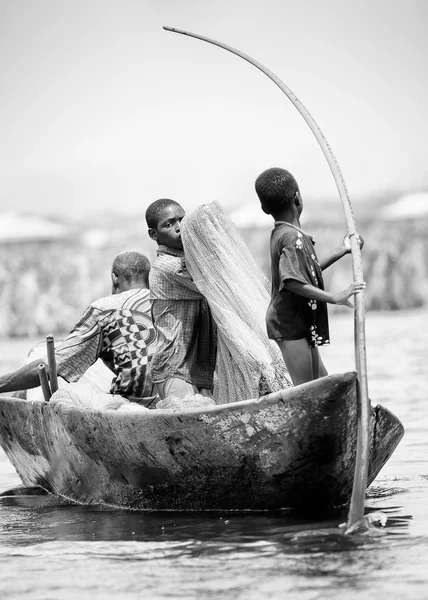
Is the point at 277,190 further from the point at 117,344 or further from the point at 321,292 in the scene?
the point at 117,344

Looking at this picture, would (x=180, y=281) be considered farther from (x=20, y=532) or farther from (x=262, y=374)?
(x=20, y=532)

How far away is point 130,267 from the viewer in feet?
16.1

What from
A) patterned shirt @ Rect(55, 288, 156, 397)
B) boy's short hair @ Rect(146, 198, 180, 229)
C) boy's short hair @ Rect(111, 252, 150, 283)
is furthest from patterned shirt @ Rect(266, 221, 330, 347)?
boy's short hair @ Rect(111, 252, 150, 283)

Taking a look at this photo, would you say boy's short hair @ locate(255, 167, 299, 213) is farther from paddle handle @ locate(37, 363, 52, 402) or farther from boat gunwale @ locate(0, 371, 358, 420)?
paddle handle @ locate(37, 363, 52, 402)

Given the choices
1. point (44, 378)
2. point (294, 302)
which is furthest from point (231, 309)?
point (44, 378)

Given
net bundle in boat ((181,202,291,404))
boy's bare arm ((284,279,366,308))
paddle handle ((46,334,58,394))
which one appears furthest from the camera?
paddle handle ((46,334,58,394))

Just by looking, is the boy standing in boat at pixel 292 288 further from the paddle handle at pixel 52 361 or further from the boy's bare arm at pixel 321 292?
the paddle handle at pixel 52 361

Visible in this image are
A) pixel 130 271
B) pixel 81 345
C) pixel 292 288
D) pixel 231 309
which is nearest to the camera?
pixel 292 288

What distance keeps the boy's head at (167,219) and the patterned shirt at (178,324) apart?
56 mm

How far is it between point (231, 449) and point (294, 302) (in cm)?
55

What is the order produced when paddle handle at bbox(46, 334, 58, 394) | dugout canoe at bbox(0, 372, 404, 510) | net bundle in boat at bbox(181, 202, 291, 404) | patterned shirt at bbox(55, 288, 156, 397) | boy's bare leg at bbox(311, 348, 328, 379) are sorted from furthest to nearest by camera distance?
patterned shirt at bbox(55, 288, 156, 397), paddle handle at bbox(46, 334, 58, 394), net bundle in boat at bbox(181, 202, 291, 404), boy's bare leg at bbox(311, 348, 328, 379), dugout canoe at bbox(0, 372, 404, 510)

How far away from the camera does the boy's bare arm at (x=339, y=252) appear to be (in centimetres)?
358

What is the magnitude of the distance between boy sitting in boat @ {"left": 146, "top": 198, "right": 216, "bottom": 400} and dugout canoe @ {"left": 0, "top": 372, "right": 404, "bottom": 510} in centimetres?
33

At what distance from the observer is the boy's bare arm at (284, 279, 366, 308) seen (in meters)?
3.37
